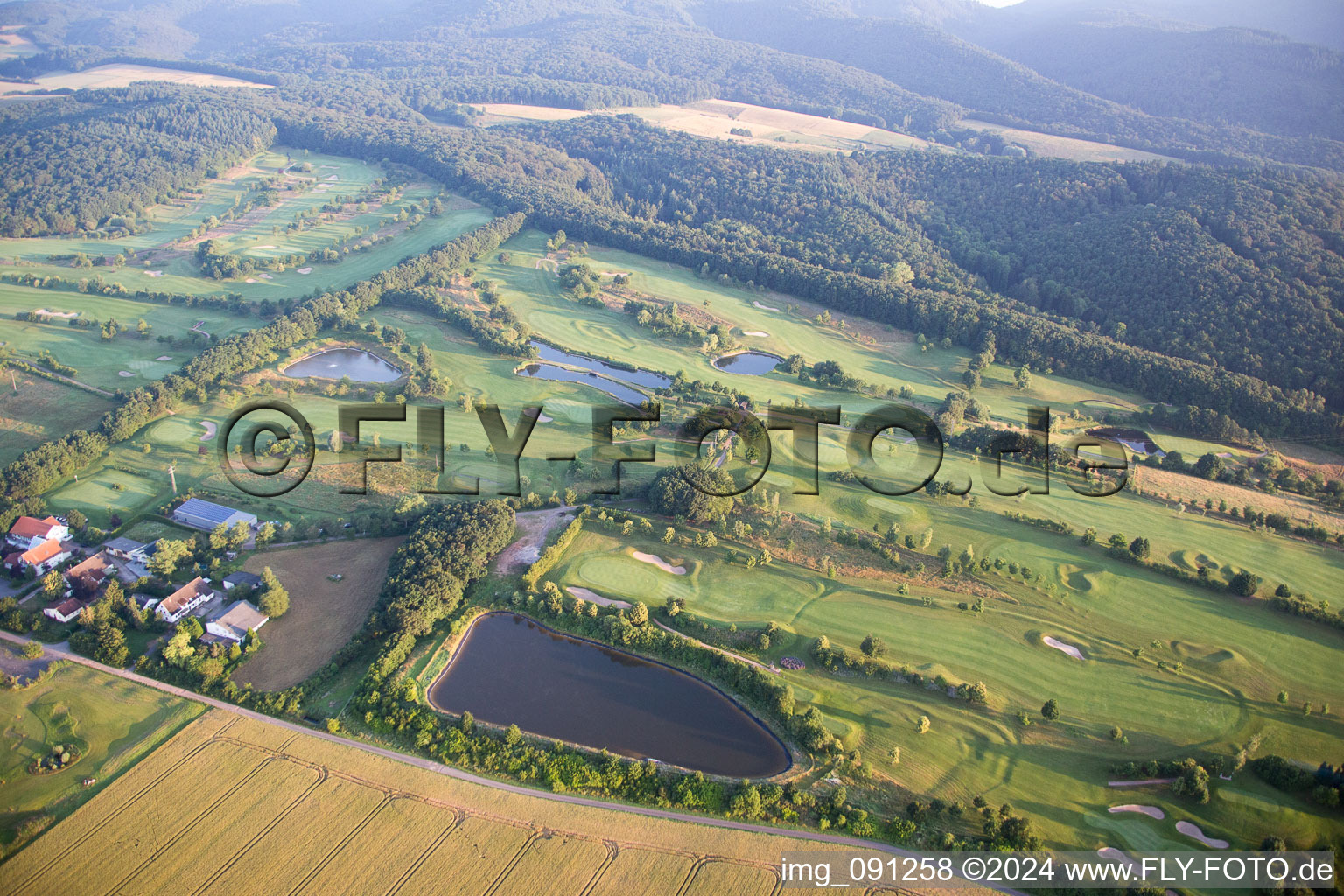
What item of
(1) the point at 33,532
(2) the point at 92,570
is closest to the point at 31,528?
(1) the point at 33,532

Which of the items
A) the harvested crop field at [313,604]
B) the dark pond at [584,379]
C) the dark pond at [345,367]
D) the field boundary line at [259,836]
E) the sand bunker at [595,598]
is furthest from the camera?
the dark pond at [345,367]

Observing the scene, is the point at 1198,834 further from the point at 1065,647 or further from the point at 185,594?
the point at 185,594

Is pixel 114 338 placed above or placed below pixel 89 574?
above

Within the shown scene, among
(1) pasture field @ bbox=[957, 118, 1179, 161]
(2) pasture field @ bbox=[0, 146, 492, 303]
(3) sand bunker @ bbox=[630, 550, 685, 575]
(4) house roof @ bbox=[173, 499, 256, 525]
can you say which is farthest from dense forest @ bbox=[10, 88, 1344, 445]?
(4) house roof @ bbox=[173, 499, 256, 525]

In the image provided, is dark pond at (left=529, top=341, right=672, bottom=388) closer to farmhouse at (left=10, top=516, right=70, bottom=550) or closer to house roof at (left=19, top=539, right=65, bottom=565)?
farmhouse at (left=10, top=516, right=70, bottom=550)

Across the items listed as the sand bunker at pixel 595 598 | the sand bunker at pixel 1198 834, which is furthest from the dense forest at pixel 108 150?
the sand bunker at pixel 1198 834

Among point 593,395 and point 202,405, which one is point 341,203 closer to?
point 202,405

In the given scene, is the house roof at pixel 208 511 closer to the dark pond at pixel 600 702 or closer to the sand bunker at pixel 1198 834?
the dark pond at pixel 600 702
